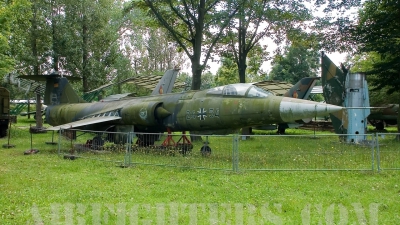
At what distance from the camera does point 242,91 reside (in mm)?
11344

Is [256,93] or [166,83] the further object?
[166,83]

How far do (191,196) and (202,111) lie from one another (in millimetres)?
5412

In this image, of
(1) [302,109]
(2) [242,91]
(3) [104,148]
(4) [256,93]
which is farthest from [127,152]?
(1) [302,109]

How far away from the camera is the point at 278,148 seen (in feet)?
30.9

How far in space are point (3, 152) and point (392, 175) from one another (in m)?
13.7

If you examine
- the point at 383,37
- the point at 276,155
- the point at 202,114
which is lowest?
the point at 276,155

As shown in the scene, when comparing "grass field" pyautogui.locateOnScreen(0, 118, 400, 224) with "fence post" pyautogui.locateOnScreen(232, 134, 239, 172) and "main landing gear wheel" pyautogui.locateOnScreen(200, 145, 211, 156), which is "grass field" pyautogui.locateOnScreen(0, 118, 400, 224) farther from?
"main landing gear wheel" pyautogui.locateOnScreen(200, 145, 211, 156)

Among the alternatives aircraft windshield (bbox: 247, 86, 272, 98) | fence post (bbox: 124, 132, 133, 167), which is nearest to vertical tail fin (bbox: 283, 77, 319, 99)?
aircraft windshield (bbox: 247, 86, 272, 98)

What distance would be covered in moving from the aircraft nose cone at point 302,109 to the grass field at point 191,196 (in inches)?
65.0

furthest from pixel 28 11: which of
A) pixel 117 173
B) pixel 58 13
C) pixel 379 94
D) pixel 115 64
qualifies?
pixel 379 94

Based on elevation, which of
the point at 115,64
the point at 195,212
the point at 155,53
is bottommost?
the point at 195,212

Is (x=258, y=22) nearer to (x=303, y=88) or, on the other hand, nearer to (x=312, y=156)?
(x=303, y=88)

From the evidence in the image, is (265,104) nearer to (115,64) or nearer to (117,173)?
(117,173)

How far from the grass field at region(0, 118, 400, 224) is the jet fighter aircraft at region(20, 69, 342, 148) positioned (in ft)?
6.61
